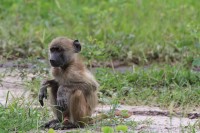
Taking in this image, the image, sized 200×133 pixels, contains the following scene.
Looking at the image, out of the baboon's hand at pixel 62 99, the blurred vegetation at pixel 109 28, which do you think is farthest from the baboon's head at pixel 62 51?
the blurred vegetation at pixel 109 28

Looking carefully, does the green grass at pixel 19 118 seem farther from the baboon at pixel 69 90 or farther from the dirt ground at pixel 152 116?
the dirt ground at pixel 152 116

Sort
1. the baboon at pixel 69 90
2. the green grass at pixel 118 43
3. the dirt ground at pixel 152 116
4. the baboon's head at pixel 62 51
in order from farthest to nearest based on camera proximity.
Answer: the green grass at pixel 118 43 < the baboon's head at pixel 62 51 < the baboon at pixel 69 90 < the dirt ground at pixel 152 116

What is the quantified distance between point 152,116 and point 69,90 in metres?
1.42

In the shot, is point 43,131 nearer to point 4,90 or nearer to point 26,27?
point 4,90

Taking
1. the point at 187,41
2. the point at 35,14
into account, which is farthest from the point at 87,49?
the point at 35,14

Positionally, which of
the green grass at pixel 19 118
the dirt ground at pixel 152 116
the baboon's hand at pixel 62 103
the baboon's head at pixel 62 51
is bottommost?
the dirt ground at pixel 152 116

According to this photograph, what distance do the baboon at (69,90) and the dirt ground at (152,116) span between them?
33 cm

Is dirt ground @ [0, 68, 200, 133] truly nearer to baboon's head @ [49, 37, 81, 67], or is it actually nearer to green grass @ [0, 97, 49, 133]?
green grass @ [0, 97, 49, 133]

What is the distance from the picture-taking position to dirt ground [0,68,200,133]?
9.00 meters

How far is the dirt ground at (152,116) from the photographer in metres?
9.00

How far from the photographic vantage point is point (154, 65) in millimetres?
13000

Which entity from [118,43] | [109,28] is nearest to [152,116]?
[118,43]

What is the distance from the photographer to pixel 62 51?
31.9ft

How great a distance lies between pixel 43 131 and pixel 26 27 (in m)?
6.77
